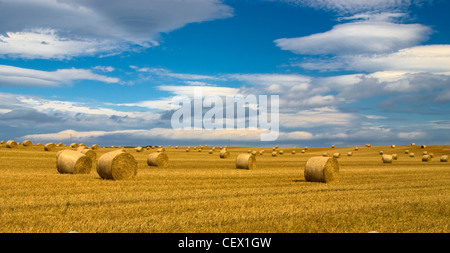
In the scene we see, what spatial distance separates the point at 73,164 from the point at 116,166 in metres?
3.94

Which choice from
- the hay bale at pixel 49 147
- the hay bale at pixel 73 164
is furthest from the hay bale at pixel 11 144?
the hay bale at pixel 73 164

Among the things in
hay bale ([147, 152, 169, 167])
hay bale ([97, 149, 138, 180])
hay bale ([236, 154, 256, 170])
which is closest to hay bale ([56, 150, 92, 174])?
hay bale ([97, 149, 138, 180])

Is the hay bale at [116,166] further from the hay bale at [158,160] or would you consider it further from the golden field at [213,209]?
the hay bale at [158,160]

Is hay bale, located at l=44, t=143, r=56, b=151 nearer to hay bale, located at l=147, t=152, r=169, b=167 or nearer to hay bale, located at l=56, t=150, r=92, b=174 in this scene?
hay bale, located at l=147, t=152, r=169, b=167

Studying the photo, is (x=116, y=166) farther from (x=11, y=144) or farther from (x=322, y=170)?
(x=11, y=144)

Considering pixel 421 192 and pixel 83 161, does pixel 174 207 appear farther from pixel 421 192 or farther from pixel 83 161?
pixel 83 161

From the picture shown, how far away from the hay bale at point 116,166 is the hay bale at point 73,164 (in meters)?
2.80

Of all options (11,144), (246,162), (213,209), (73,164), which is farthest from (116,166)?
(11,144)

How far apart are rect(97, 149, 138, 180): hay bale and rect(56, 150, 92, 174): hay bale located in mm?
2795

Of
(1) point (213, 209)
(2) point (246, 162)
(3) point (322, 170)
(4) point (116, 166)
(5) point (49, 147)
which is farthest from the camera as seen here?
(5) point (49, 147)

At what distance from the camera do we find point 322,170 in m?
21.6
